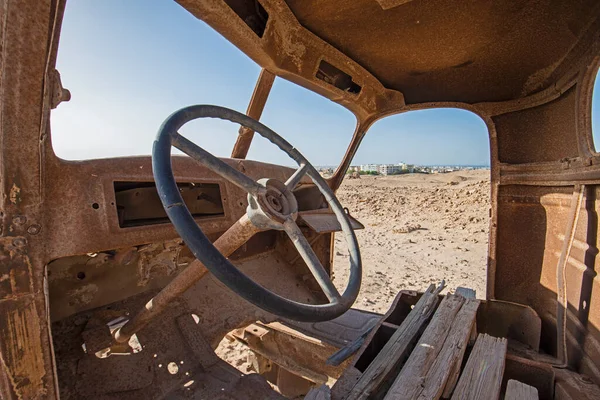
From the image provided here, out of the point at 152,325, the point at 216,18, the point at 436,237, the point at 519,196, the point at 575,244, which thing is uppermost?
the point at 216,18

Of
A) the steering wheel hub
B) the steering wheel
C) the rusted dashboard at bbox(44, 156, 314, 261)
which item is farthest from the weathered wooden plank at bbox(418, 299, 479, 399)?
the rusted dashboard at bbox(44, 156, 314, 261)

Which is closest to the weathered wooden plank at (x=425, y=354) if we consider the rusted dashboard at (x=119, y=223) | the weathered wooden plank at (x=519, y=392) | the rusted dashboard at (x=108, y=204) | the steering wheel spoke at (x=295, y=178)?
the weathered wooden plank at (x=519, y=392)

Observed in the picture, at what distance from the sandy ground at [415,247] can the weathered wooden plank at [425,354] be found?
171 centimetres

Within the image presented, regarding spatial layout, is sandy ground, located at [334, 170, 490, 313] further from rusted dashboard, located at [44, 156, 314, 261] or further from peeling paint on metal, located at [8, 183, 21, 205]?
peeling paint on metal, located at [8, 183, 21, 205]

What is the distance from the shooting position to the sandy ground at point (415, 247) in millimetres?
3785

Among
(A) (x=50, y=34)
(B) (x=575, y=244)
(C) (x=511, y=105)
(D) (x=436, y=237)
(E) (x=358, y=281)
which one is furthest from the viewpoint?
(D) (x=436, y=237)

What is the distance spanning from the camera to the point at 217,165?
1049 mm

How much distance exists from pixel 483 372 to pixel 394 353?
318 mm

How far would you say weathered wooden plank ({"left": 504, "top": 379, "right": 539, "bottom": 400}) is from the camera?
967 millimetres

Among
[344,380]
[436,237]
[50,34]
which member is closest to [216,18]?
[50,34]

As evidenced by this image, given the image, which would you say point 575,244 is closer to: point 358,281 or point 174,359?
point 358,281

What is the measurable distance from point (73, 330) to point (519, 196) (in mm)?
2956

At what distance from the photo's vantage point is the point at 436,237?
636 centimetres

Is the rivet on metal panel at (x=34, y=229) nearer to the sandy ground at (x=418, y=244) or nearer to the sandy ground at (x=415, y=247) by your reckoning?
the sandy ground at (x=415, y=247)
